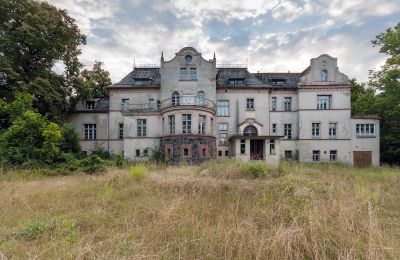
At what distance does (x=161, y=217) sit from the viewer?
4613 mm

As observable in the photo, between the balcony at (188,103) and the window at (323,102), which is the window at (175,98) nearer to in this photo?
the balcony at (188,103)

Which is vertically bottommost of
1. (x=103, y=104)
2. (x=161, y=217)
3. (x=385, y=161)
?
(x=385, y=161)

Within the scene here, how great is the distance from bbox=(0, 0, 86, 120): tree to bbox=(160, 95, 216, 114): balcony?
10.4m

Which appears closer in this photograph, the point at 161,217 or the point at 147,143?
the point at 161,217

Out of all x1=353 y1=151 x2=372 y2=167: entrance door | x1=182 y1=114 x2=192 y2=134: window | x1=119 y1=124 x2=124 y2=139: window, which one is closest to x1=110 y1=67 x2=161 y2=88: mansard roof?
x1=119 y1=124 x2=124 y2=139: window

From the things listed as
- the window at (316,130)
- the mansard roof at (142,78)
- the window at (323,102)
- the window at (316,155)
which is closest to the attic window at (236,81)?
the mansard roof at (142,78)

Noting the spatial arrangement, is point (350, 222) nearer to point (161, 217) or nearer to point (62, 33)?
point (161, 217)

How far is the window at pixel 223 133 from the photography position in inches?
1071

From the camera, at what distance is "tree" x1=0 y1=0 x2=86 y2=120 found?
67.6 ft

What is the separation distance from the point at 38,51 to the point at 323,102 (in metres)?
31.6

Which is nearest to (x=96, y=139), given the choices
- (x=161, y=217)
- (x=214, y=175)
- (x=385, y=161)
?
(x=214, y=175)

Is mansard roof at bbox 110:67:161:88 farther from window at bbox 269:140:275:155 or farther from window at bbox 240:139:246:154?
window at bbox 269:140:275:155

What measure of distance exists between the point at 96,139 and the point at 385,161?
1394 inches

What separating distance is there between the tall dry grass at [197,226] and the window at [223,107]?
817 inches
